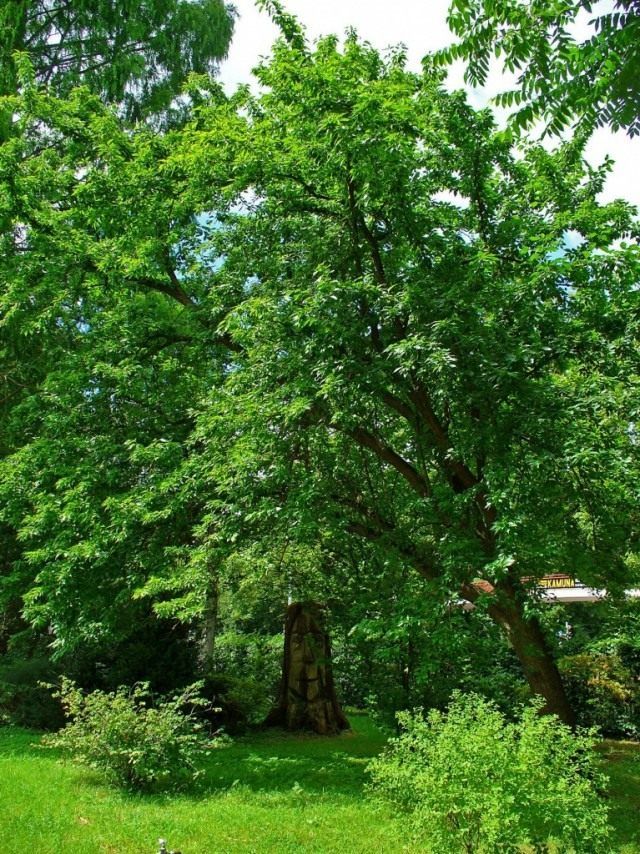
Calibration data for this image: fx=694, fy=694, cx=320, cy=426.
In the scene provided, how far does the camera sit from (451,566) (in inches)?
269

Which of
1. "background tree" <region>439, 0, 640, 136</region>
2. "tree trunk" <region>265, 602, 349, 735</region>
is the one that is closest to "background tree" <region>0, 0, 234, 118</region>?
"tree trunk" <region>265, 602, 349, 735</region>

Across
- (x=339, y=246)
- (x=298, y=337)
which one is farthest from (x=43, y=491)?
(x=339, y=246)

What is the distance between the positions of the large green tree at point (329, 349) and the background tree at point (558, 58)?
153 inches

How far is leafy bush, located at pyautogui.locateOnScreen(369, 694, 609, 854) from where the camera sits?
430 cm

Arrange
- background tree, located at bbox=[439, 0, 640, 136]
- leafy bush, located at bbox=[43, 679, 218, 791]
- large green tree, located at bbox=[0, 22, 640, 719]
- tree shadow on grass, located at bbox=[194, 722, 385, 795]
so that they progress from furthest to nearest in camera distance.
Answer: tree shadow on grass, located at bbox=[194, 722, 385, 795] → leafy bush, located at bbox=[43, 679, 218, 791] → large green tree, located at bbox=[0, 22, 640, 719] → background tree, located at bbox=[439, 0, 640, 136]

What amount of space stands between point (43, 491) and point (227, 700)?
18.6 ft

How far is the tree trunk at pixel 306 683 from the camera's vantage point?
1277cm

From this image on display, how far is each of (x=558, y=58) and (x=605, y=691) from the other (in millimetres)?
11974

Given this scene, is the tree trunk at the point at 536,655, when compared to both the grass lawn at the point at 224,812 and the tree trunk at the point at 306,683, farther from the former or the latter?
the tree trunk at the point at 306,683

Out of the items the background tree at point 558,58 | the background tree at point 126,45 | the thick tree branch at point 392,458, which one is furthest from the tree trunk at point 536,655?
the background tree at point 126,45

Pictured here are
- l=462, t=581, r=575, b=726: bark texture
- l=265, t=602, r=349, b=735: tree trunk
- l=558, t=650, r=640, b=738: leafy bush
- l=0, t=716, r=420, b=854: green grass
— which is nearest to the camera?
l=0, t=716, r=420, b=854: green grass

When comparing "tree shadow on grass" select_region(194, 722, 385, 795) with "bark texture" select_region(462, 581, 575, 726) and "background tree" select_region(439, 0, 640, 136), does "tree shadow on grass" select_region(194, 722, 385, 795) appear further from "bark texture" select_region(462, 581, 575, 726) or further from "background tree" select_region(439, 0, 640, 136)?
"background tree" select_region(439, 0, 640, 136)

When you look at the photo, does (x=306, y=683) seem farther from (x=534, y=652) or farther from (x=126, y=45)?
(x=126, y=45)

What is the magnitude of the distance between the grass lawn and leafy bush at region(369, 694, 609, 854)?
2.02 ft
